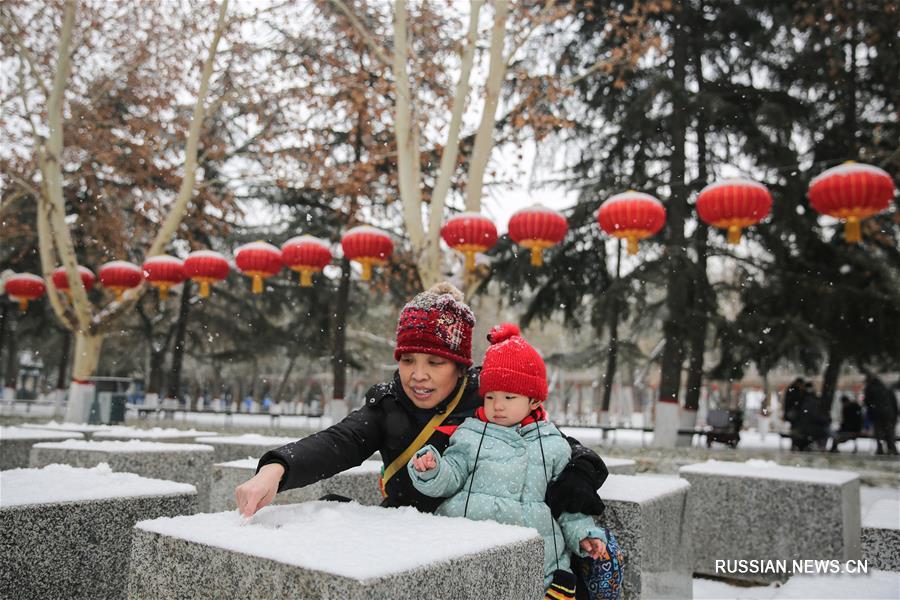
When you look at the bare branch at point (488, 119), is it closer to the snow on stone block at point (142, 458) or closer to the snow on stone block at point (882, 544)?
the snow on stone block at point (142, 458)

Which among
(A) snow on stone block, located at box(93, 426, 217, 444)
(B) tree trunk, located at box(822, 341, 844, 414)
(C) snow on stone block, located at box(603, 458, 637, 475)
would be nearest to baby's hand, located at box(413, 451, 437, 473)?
(C) snow on stone block, located at box(603, 458, 637, 475)

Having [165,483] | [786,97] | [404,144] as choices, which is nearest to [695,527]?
[165,483]

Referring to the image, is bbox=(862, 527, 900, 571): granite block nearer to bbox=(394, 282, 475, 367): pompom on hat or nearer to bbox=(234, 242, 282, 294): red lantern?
bbox=(394, 282, 475, 367): pompom on hat

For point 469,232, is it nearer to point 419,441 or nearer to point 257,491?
point 419,441

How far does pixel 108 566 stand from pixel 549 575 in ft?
5.71

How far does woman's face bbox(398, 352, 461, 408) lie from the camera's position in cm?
258

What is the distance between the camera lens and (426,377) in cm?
257

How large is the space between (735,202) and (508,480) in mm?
7081

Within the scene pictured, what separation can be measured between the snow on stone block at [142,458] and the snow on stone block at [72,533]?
2.15 metres

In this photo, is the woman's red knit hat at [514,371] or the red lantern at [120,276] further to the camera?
the red lantern at [120,276]

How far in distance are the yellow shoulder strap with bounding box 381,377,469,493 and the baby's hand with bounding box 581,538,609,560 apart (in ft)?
2.13

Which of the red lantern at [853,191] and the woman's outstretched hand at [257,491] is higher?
the red lantern at [853,191]

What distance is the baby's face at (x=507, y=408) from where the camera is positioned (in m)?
2.46

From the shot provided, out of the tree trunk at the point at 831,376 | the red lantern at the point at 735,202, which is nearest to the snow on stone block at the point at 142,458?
the red lantern at the point at 735,202
